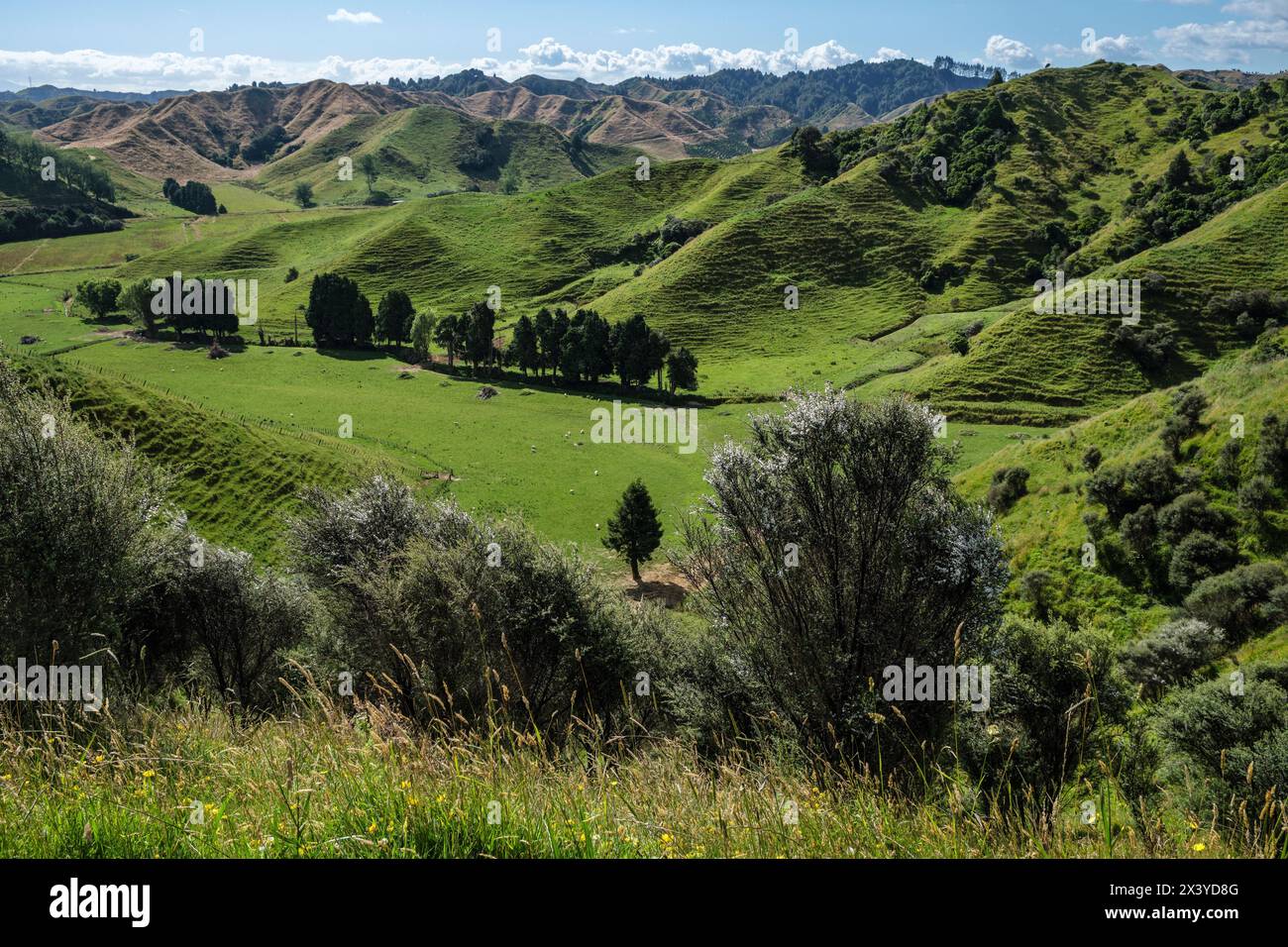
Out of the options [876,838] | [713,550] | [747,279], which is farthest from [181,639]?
[747,279]

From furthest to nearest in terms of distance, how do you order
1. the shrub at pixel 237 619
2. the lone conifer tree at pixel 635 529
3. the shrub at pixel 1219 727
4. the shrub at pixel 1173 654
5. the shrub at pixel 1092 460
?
the lone conifer tree at pixel 635 529
the shrub at pixel 1092 460
the shrub at pixel 1173 654
the shrub at pixel 237 619
the shrub at pixel 1219 727

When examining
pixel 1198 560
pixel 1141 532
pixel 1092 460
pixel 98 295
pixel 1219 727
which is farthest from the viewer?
pixel 98 295

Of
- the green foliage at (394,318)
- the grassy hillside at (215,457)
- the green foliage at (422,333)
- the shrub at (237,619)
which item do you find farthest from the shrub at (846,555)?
the green foliage at (394,318)

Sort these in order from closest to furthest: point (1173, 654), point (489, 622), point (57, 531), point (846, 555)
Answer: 1. point (57, 531)
2. point (846, 555)
3. point (489, 622)
4. point (1173, 654)

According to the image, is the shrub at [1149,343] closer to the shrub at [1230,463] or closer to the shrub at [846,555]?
the shrub at [1230,463]

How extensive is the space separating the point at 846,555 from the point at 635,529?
41680 millimetres

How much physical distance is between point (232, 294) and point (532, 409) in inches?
3675

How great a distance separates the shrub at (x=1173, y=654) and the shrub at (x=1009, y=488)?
19.3 metres

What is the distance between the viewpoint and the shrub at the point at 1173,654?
3075 cm

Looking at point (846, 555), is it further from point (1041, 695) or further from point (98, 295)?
point (98, 295)

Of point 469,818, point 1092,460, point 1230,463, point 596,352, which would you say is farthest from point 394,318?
point 469,818

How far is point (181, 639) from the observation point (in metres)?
28.7

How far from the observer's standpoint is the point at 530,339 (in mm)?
125188
